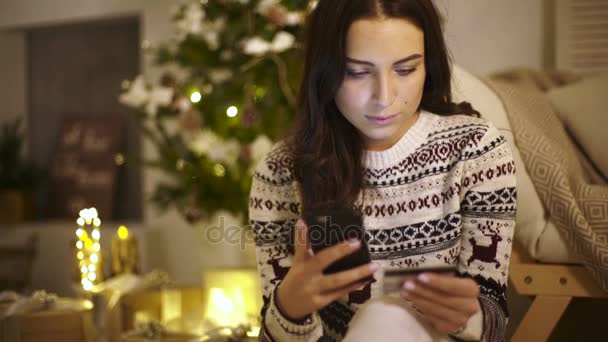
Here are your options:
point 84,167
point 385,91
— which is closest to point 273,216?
point 385,91

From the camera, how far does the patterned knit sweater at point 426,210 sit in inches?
40.7

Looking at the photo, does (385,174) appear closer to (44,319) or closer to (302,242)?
(302,242)

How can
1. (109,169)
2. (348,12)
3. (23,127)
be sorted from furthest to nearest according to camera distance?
(23,127) → (109,169) → (348,12)

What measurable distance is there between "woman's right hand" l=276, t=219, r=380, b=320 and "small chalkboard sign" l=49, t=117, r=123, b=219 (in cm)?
242

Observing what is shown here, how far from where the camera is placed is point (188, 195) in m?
2.23

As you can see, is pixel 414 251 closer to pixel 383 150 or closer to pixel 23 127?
pixel 383 150

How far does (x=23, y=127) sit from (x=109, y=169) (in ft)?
1.97

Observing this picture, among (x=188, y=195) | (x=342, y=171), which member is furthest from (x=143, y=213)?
(x=342, y=171)

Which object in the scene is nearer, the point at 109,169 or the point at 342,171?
the point at 342,171

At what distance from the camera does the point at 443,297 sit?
880 mm

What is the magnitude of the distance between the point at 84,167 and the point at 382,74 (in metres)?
2.57

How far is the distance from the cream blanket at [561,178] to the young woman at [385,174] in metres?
0.26

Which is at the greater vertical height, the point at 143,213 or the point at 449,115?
the point at 449,115

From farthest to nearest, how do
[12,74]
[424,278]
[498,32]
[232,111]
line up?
[12,74]
[498,32]
[232,111]
[424,278]
